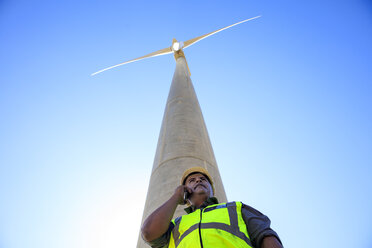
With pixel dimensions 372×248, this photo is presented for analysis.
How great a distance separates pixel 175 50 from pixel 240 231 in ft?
57.2

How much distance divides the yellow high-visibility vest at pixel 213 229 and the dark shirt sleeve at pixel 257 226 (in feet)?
0.15

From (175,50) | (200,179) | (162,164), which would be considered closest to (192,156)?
(162,164)

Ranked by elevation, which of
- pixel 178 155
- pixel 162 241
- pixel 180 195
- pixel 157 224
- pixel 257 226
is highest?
pixel 178 155

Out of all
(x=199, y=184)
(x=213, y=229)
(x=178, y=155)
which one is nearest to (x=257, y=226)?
(x=213, y=229)

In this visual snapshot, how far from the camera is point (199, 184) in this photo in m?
3.31

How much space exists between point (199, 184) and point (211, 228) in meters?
0.93

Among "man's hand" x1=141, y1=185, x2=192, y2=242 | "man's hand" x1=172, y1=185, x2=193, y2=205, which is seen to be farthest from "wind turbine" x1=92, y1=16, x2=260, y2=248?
"man's hand" x1=141, y1=185, x2=192, y2=242

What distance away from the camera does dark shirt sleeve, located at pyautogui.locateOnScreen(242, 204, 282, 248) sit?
2356mm

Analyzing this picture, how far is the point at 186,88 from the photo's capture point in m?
10.3

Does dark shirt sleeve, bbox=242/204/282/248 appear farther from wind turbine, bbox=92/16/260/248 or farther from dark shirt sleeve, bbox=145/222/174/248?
wind turbine, bbox=92/16/260/248

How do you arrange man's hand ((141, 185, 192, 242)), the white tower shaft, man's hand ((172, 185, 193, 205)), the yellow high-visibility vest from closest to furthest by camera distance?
1. the yellow high-visibility vest
2. man's hand ((141, 185, 192, 242))
3. man's hand ((172, 185, 193, 205))
4. the white tower shaft

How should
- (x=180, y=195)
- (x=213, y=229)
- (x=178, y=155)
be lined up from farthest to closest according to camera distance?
(x=178, y=155) → (x=180, y=195) → (x=213, y=229)

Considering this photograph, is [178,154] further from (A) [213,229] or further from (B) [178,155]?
(A) [213,229]

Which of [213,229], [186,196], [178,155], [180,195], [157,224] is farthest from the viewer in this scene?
[178,155]
